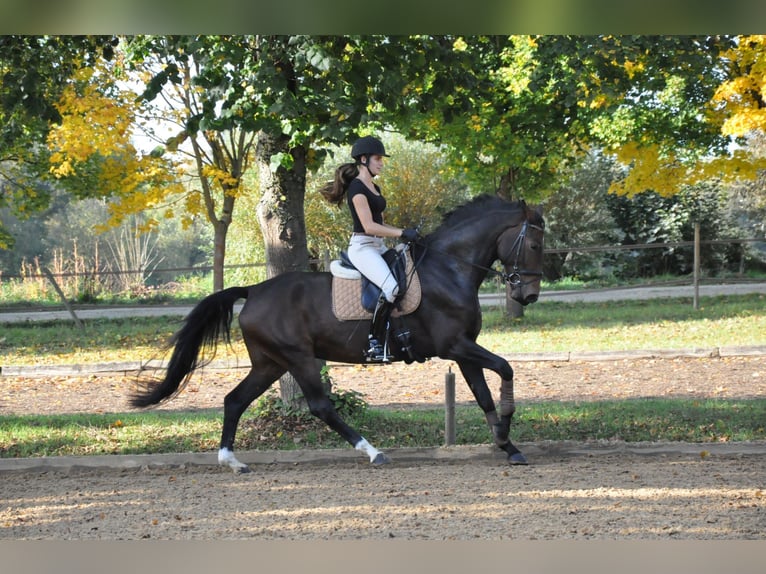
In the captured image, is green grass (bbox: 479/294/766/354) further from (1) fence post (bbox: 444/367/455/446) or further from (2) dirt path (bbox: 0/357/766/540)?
(2) dirt path (bbox: 0/357/766/540)

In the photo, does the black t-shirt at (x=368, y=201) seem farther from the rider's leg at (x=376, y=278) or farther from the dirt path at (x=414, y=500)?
the dirt path at (x=414, y=500)

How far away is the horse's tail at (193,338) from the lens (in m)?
8.21

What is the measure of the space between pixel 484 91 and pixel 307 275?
296 cm

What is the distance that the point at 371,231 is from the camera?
764cm

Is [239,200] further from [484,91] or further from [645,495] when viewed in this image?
[645,495]

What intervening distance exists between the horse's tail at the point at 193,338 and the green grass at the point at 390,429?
886 mm

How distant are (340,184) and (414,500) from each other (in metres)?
2.96

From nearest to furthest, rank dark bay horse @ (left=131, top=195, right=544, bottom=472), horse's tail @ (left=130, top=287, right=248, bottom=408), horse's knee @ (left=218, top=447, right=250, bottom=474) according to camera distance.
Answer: dark bay horse @ (left=131, top=195, right=544, bottom=472), horse's knee @ (left=218, top=447, right=250, bottom=474), horse's tail @ (left=130, top=287, right=248, bottom=408)

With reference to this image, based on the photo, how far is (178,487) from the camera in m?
7.29

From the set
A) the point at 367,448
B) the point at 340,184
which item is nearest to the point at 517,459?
the point at 367,448

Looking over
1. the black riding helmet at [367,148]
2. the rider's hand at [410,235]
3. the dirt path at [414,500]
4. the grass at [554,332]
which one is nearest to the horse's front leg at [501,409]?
the dirt path at [414,500]

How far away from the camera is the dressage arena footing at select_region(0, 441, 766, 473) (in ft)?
26.8

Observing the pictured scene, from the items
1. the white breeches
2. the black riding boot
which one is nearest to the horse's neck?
the white breeches

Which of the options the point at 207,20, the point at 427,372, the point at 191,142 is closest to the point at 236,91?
the point at 207,20
